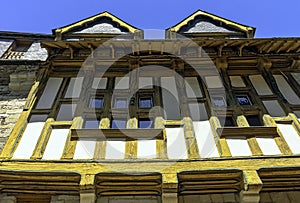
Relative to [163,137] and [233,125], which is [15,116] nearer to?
[163,137]

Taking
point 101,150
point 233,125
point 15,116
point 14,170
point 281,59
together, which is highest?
point 281,59

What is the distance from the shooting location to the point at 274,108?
225 inches

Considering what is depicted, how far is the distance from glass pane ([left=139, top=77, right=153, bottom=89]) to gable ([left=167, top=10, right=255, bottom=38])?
2.57 m

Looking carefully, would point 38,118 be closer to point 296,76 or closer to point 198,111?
point 198,111

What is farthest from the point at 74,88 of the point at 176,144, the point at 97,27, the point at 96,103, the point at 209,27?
the point at 209,27

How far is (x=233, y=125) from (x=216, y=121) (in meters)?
0.34

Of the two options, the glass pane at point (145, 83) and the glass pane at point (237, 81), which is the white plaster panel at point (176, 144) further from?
the glass pane at point (237, 81)

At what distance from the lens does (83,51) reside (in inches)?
271

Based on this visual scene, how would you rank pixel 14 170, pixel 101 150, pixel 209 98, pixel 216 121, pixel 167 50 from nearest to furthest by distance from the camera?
pixel 14 170 → pixel 101 150 → pixel 216 121 → pixel 209 98 → pixel 167 50

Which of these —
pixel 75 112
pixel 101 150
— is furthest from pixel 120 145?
pixel 75 112

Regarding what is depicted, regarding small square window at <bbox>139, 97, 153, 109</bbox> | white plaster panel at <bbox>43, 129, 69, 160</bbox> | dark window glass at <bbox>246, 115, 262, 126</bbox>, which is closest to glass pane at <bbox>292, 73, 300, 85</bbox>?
dark window glass at <bbox>246, 115, 262, 126</bbox>

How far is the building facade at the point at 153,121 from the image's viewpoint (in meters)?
4.42

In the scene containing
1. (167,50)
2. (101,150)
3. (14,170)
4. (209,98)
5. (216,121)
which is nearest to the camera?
(14,170)

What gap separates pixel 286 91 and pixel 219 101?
4.74 feet
